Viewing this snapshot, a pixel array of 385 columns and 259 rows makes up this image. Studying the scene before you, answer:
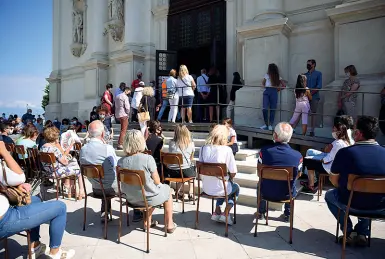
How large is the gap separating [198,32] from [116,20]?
4223 mm

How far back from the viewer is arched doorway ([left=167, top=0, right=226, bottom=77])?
34.6 ft

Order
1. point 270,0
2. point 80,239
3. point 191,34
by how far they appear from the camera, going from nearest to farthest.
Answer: point 80,239
point 270,0
point 191,34

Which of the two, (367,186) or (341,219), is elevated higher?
(367,186)

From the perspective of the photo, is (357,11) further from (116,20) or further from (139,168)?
(116,20)

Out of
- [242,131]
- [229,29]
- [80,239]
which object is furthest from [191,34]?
[80,239]

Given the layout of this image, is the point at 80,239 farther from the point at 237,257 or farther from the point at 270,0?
the point at 270,0

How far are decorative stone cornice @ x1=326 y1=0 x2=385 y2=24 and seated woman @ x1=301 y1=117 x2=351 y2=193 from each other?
3918mm

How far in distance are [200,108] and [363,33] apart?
515 centimetres

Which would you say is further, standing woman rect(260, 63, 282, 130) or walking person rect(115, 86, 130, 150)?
walking person rect(115, 86, 130, 150)

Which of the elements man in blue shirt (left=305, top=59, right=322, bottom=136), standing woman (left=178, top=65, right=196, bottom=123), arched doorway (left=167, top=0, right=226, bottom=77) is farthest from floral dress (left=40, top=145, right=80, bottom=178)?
arched doorway (left=167, top=0, right=226, bottom=77)

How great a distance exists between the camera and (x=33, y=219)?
266 cm

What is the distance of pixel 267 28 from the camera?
26.4 feet

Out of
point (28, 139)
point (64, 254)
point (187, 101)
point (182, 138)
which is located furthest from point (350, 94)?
point (28, 139)

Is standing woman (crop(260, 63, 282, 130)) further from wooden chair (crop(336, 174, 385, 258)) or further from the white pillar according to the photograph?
wooden chair (crop(336, 174, 385, 258))
